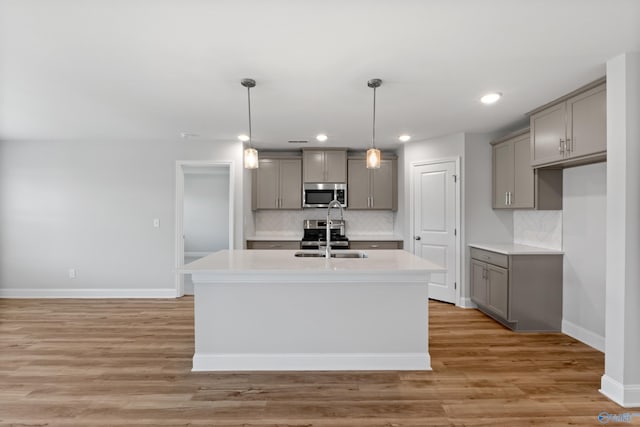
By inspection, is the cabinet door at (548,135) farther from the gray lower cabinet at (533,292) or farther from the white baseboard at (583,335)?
the white baseboard at (583,335)

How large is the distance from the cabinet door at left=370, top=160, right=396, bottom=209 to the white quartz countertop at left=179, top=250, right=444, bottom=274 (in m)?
2.37

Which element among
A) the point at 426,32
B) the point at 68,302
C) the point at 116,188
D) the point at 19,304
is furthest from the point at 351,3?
the point at 19,304

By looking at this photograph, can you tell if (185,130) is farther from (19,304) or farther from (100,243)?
(19,304)

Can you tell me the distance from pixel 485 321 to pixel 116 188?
5337 mm

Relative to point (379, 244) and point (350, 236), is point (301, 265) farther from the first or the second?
point (350, 236)

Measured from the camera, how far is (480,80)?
9.00ft

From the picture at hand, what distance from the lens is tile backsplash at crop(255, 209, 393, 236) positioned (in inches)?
226

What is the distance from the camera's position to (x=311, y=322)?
2.75 meters

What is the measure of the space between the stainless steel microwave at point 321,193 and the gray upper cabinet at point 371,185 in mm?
127

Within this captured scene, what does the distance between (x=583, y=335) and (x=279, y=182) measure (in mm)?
4282

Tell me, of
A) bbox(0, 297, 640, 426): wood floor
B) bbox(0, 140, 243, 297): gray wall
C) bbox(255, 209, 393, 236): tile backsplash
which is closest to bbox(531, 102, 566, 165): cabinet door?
bbox(0, 297, 640, 426): wood floor

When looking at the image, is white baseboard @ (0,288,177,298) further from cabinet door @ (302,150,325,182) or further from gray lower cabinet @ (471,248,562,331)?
gray lower cabinet @ (471,248,562,331)

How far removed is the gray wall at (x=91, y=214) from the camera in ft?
16.1

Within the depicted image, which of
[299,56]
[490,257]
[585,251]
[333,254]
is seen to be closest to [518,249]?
[490,257]
